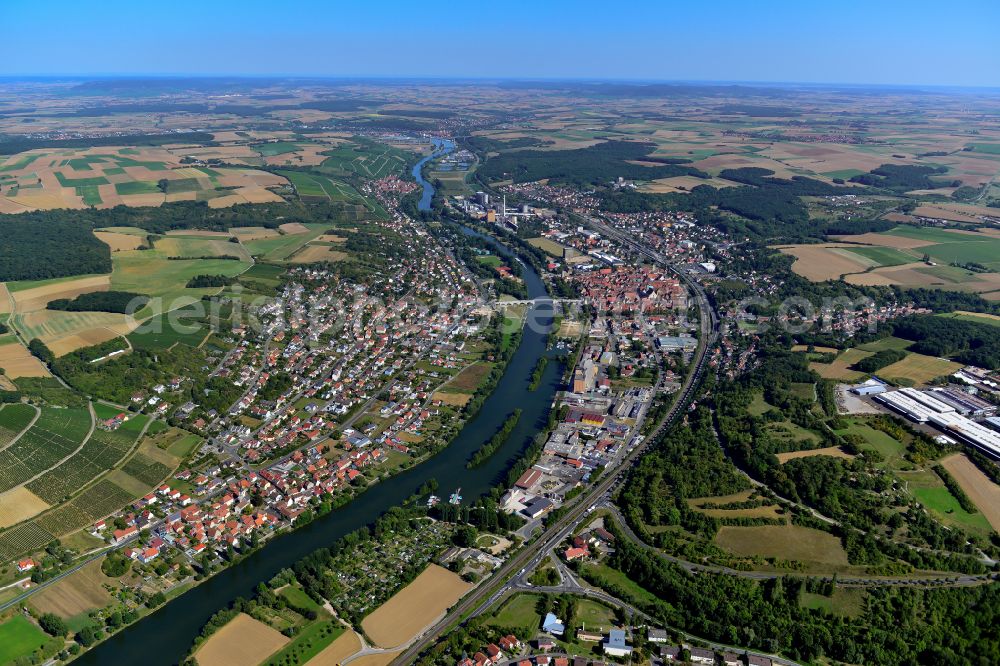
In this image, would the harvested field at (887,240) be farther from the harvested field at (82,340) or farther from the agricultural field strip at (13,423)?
the agricultural field strip at (13,423)

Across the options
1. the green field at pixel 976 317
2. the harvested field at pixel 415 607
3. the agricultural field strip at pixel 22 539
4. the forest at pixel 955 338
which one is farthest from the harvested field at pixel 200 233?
the green field at pixel 976 317

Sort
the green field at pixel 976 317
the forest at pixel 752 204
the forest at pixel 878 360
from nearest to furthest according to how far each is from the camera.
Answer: the forest at pixel 878 360
the green field at pixel 976 317
the forest at pixel 752 204

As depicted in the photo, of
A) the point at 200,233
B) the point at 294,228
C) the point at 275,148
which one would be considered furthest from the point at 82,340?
the point at 275,148

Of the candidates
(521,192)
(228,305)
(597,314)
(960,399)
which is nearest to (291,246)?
(228,305)

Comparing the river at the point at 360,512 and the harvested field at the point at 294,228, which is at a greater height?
the harvested field at the point at 294,228

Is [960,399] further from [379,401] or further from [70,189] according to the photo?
[70,189]

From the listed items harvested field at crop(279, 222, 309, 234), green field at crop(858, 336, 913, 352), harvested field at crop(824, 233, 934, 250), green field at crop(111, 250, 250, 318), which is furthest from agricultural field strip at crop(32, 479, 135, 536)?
harvested field at crop(824, 233, 934, 250)

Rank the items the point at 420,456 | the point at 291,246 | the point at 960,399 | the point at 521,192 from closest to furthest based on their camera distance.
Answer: the point at 420,456
the point at 960,399
the point at 291,246
the point at 521,192
